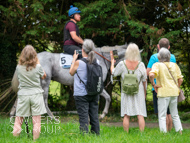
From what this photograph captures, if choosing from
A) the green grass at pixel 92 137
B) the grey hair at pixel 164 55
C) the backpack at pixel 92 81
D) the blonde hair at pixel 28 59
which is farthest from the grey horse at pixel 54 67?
the backpack at pixel 92 81

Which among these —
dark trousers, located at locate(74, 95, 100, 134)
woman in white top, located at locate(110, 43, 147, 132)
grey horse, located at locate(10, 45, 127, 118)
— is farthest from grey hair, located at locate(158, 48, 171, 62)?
grey horse, located at locate(10, 45, 127, 118)

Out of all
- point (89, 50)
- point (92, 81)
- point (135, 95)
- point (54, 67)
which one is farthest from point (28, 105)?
point (54, 67)

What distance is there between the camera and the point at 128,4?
946 centimetres

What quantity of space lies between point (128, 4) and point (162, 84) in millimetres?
4441

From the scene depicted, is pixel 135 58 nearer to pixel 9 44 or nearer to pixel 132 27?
pixel 132 27

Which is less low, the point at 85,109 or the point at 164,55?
the point at 164,55

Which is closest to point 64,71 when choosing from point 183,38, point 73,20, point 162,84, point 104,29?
point 73,20

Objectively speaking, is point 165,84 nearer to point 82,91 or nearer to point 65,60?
point 82,91

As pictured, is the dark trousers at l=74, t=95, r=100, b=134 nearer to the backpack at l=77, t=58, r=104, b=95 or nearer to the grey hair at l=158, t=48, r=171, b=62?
the backpack at l=77, t=58, r=104, b=95

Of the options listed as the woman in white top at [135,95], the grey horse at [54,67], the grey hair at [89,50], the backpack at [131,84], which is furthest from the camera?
the grey horse at [54,67]

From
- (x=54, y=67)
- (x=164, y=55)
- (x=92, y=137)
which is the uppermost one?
(x=164, y=55)

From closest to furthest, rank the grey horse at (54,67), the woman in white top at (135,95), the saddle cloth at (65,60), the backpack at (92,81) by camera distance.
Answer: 1. the backpack at (92,81)
2. the woman in white top at (135,95)
3. the saddle cloth at (65,60)
4. the grey horse at (54,67)

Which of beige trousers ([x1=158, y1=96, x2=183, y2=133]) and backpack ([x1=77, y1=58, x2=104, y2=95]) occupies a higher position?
backpack ([x1=77, y1=58, x2=104, y2=95])

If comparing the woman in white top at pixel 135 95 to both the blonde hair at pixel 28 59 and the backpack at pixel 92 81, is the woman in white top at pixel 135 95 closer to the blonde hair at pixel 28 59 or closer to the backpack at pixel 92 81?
the backpack at pixel 92 81
